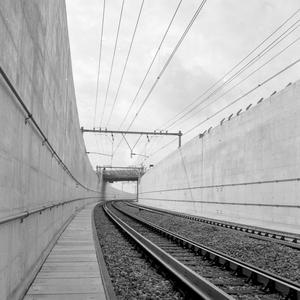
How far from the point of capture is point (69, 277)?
6.86 meters

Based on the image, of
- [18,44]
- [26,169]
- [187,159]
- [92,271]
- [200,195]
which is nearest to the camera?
[18,44]

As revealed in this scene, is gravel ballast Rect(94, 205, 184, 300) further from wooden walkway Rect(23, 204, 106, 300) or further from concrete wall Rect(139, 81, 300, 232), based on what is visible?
concrete wall Rect(139, 81, 300, 232)

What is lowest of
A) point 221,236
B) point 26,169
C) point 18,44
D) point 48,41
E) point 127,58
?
point 221,236

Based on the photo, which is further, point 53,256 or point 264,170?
point 264,170

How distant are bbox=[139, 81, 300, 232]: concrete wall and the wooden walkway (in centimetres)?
1123

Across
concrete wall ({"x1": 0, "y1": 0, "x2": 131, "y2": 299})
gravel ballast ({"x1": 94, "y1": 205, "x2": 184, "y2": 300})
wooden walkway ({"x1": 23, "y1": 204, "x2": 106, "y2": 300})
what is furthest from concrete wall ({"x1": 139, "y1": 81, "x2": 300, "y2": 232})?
concrete wall ({"x1": 0, "y1": 0, "x2": 131, "y2": 299})

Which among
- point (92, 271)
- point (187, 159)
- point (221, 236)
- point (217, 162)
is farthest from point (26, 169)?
point (187, 159)

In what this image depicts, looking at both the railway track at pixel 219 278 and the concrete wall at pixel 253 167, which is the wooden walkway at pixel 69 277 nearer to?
the railway track at pixel 219 278

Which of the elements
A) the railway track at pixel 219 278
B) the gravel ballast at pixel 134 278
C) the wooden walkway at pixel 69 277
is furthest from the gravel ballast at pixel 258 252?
the wooden walkway at pixel 69 277

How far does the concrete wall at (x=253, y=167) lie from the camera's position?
17.9 meters

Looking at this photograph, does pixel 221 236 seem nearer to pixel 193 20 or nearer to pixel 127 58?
pixel 193 20

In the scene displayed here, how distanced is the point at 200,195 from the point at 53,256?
23.4m

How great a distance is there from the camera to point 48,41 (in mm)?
7613

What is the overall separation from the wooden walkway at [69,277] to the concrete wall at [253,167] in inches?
442
